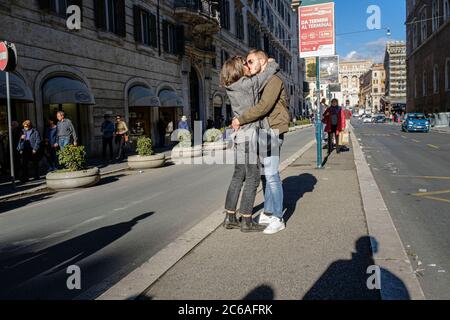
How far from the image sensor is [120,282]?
3.14 metres

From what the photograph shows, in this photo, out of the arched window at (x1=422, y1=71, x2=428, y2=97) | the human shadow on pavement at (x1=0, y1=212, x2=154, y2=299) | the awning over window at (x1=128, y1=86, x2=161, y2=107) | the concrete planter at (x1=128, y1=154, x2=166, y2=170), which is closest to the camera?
the human shadow on pavement at (x1=0, y1=212, x2=154, y2=299)

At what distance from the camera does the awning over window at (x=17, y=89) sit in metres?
11.6

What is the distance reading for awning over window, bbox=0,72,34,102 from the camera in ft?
38.1

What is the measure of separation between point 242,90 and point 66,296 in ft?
8.53

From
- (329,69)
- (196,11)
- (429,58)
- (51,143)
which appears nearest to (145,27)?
(196,11)

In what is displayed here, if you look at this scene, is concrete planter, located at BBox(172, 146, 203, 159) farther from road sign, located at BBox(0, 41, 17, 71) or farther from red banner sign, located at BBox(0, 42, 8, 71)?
red banner sign, located at BBox(0, 42, 8, 71)

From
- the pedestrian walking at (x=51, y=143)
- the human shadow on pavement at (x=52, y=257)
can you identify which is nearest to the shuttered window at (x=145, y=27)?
the pedestrian walking at (x=51, y=143)

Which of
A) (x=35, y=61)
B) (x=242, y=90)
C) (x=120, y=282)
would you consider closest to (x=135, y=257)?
(x=120, y=282)

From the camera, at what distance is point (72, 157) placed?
938 centimetres

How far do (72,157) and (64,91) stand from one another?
6.44 m

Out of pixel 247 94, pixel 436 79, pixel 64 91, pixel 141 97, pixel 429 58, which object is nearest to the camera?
pixel 247 94

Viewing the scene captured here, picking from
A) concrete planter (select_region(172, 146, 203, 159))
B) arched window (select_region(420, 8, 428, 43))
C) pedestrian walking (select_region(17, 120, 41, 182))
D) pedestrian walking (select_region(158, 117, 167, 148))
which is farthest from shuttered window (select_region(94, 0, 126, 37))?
arched window (select_region(420, 8, 428, 43))

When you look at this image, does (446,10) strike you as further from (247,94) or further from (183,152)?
(247,94)

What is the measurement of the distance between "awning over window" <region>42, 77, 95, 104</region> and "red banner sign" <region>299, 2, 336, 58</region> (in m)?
9.18
